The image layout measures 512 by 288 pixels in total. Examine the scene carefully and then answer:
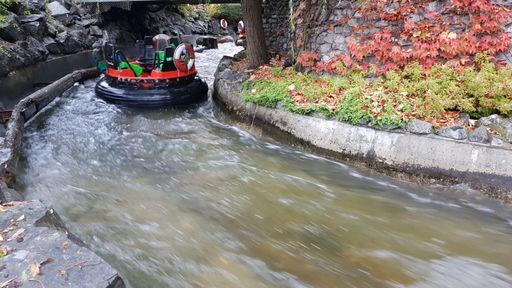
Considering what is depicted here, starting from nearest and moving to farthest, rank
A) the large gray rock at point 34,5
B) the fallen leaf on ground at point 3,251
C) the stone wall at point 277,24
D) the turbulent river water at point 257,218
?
the fallen leaf on ground at point 3,251 < the turbulent river water at point 257,218 < the stone wall at point 277,24 < the large gray rock at point 34,5

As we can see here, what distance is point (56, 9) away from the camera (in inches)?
663

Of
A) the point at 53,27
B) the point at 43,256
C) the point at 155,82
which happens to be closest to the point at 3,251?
the point at 43,256

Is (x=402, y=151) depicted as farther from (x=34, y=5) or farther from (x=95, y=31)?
(x=95, y=31)

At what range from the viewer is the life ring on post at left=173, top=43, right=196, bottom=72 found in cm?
853

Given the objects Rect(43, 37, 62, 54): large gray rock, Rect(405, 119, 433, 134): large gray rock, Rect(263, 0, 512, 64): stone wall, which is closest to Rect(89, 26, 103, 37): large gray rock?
Rect(43, 37, 62, 54): large gray rock

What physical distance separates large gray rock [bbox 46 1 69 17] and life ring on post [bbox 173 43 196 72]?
36.0ft

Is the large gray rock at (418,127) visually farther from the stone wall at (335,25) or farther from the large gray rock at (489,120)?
the stone wall at (335,25)

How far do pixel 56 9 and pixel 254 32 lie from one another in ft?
43.3

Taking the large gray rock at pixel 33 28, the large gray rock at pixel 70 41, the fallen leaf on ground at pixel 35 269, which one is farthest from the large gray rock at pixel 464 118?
the large gray rock at pixel 70 41

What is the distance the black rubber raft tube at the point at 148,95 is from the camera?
27.0 ft

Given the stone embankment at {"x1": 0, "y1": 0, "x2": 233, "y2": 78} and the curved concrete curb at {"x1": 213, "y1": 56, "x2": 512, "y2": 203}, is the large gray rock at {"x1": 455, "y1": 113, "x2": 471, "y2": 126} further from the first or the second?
the stone embankment at {"x1": 0, "y1": 0, "x2": 233, "y2": 78}

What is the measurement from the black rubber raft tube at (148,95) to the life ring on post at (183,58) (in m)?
0.47

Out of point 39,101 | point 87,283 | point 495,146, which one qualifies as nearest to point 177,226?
point 87,283

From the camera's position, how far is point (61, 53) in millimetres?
14367
